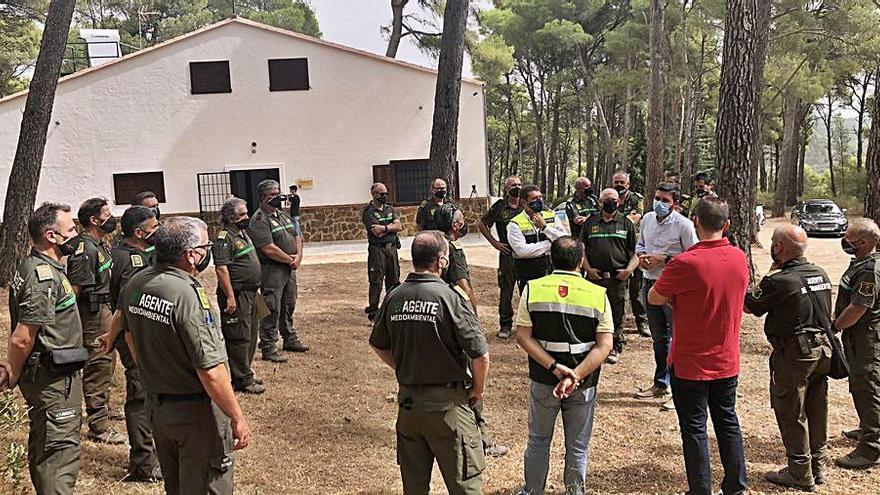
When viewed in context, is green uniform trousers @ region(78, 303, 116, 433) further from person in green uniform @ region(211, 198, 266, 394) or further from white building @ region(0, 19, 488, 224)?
white building @ region(0, 19, 488, 224)

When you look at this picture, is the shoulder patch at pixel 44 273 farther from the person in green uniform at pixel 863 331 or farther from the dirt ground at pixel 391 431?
the person in green uniform at pixel 863 331

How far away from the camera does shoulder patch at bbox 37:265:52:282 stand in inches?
144

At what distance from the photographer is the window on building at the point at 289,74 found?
60.2 ft

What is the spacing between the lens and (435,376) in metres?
3.28

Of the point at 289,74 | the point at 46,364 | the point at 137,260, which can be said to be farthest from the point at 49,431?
the point at 289,74

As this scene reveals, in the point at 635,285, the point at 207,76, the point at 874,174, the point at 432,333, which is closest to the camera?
the point at 432,333

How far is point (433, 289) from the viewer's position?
10.8 feet

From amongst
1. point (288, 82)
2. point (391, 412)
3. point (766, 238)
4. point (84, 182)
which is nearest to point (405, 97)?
point (288, 82)

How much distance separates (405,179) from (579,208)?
10.9 m

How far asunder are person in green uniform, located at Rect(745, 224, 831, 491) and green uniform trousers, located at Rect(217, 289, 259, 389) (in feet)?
13.4

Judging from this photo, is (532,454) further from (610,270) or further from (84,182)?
(84,182)

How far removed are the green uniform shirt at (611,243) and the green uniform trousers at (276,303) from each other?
3112mm

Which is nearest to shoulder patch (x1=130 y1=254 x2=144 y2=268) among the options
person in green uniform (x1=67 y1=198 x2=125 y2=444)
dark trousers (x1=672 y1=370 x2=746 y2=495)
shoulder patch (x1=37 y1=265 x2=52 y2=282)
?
person in green uniform (x1=67 y1=198 x2=125 y2=444)

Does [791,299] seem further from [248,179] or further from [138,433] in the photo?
[248,179]
